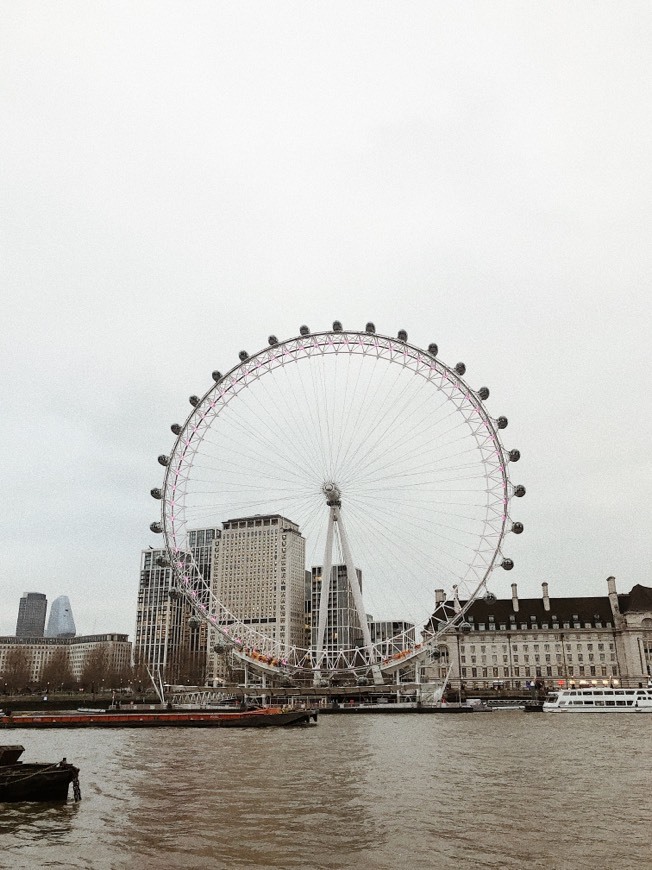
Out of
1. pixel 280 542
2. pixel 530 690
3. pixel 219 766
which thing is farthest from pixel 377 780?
pixel 280 542

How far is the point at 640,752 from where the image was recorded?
37062mm

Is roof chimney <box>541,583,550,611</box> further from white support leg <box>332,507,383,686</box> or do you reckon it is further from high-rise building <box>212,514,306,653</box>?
high-rise building <box>212,514,306,653</box>

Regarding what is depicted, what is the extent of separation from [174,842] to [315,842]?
3370mm

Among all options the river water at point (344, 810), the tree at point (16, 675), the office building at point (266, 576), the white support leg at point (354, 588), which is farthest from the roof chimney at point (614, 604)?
the tree at point (16, 675)

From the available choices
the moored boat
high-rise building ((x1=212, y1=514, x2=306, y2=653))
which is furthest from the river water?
high-rise building ((x1=212, y1=514, x2=306, y2=653))

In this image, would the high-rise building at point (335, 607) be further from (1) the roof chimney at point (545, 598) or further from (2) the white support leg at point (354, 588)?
(2) the white support leg at point (354, 588)

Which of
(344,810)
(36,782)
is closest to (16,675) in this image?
(36,782)

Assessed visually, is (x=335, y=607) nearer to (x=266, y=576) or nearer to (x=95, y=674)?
(x=266, y=576)

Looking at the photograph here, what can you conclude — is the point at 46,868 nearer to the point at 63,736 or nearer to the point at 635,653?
the point at 63,736

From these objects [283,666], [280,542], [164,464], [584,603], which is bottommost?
[283,666]

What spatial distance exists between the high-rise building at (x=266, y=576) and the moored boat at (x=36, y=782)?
167 meters

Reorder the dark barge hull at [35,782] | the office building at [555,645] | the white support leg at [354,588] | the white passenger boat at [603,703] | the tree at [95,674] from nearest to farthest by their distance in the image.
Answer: the dark barge hull at [35,782] < the white support leg at [354,588] < the white passenger boat at [603,703] < the office building at [555,645] < the tree at [95,674]

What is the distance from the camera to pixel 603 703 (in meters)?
82.4

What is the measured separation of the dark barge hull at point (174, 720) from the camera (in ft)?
189
